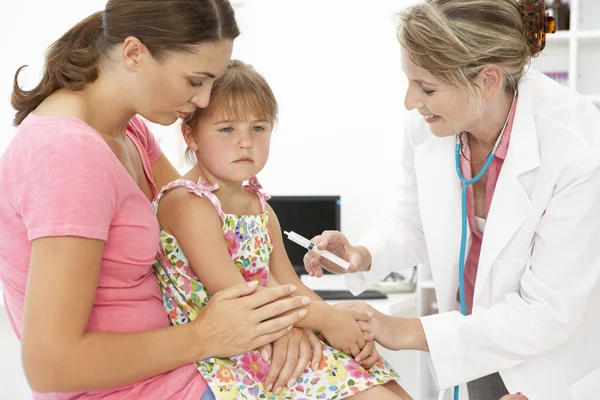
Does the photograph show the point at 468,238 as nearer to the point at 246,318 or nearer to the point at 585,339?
the point at 585,339

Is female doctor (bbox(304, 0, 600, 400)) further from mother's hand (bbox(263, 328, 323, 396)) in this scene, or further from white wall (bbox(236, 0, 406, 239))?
white wall (bbox(236, 0, 406, 239))

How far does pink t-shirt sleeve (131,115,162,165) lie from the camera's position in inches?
65.0

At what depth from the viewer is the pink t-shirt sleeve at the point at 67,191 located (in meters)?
1.15

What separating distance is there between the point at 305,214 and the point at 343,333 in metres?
2.41

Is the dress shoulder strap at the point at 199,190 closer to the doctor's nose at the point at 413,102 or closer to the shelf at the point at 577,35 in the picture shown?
the doctor's nose at the point at 413,102

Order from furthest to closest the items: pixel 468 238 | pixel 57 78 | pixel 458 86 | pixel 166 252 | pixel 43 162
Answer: pixel 468 238
pixel 458 86
pixel 166 252
pixel 57 78
pixel 43 162

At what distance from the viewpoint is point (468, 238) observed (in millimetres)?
1897

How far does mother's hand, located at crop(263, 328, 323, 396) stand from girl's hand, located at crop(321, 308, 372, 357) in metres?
0.05

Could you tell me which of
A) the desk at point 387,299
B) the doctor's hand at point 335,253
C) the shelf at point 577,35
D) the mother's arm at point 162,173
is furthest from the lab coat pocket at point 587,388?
the shelf at point 577,35

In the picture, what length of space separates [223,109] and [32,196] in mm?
484

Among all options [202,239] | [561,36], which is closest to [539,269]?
[202,239]

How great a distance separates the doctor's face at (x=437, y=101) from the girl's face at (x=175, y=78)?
548mm

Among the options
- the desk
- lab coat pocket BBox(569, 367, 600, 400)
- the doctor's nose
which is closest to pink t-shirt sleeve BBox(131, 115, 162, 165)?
the doctor's nose

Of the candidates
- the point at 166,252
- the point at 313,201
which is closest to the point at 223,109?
the point at 166,252
